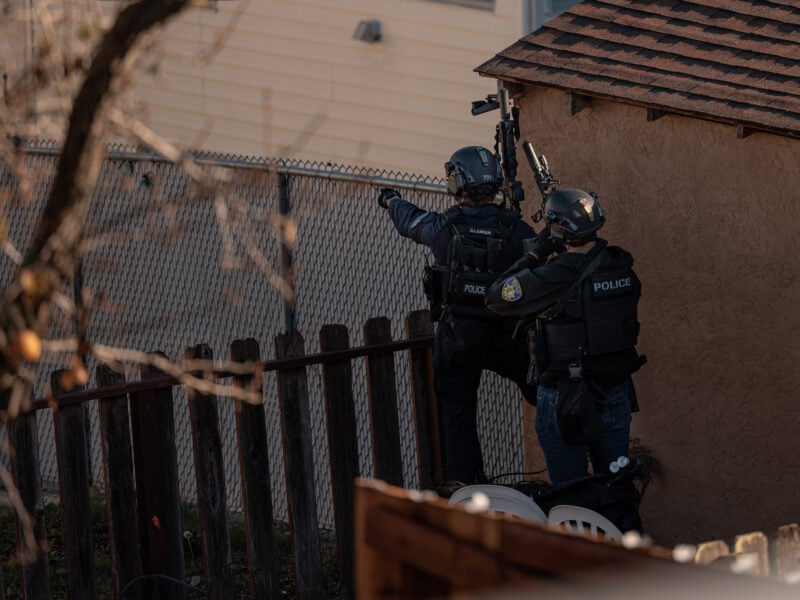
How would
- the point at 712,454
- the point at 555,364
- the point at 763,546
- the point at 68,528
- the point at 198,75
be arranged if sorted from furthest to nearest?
the point at 198,75, the point at 712,454, the point at 555,364, the point at 68,528, the point at 763,546

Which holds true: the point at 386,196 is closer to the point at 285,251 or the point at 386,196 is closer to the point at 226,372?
the point at 285,251

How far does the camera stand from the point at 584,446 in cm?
695

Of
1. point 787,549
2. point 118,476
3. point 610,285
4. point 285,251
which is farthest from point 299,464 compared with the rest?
point 787,549

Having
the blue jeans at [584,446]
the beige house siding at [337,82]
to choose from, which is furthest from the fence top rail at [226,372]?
the beige house siding at [337,82]

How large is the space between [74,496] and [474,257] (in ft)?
7.70

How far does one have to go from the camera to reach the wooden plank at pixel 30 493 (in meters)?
5.93

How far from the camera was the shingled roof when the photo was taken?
22.8 ft

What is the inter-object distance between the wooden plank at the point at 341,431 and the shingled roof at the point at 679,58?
1.75 meters

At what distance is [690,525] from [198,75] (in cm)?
A: 728

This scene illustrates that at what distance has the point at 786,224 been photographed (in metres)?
6.93

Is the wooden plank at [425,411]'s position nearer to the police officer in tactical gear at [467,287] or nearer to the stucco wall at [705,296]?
the police officer in tactical gear at [467,287]

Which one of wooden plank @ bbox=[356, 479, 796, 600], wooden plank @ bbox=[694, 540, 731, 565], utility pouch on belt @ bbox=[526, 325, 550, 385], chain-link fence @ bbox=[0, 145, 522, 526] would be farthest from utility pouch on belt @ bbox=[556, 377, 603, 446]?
wooden plank @ bbox=[356, 479, 796, 600]

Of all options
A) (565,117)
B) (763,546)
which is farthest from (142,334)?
(763,546)

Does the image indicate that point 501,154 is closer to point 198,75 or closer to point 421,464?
point 421,464
